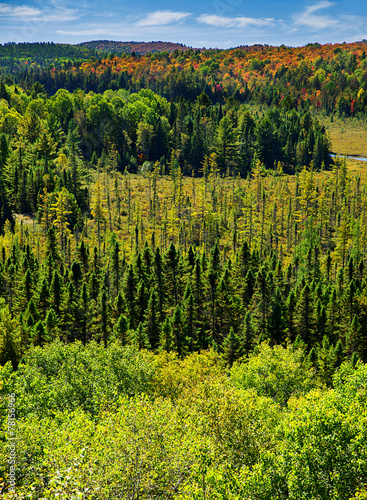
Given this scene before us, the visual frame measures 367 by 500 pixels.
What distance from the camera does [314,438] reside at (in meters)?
24.2

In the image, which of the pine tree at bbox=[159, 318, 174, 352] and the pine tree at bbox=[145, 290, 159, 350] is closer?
the pine tree at bbox=[159, 318, 174, 352]

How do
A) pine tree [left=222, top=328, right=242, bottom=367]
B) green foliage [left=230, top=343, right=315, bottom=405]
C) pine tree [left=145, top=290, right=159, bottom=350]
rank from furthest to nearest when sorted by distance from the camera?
pine tree [left=145, top=290, right=159, bottom=350], pine tree [left=222, top=328, right=242, bottom=367], green foliage [left=230, top=343, right=315, bottom=405]

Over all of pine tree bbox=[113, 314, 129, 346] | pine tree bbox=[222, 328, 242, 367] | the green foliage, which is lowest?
pine tree bbox=[222, 328, 242, 367]

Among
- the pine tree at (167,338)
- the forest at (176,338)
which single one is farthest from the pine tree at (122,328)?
the pine tree at (167,338)

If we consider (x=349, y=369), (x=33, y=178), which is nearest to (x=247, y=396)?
(x=349, y=369)

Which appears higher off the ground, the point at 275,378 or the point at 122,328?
the point at 275,378

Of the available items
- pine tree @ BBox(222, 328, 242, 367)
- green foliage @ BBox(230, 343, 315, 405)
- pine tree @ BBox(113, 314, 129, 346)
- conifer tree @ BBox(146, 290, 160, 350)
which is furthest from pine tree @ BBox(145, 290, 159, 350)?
green foliage @ BBox(230, 343, 315, 405)

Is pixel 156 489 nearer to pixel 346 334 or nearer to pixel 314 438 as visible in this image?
pixel 314 438

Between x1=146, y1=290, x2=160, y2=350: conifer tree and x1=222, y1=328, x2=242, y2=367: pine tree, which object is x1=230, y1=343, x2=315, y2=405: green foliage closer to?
x1=222, y1=328, x2=242, y2=367: pine tree

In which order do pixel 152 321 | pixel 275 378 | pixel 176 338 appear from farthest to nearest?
pixel 152 321, pixel 176 338, pixel 275 378

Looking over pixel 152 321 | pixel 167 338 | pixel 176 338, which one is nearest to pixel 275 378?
pixel 167 338

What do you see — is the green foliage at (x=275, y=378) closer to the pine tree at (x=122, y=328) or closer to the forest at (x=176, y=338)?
the forest at (x=176, y=338)

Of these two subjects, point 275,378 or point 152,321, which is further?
point 152,321

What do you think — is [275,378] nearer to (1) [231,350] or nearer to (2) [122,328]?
(1) [231,350]
